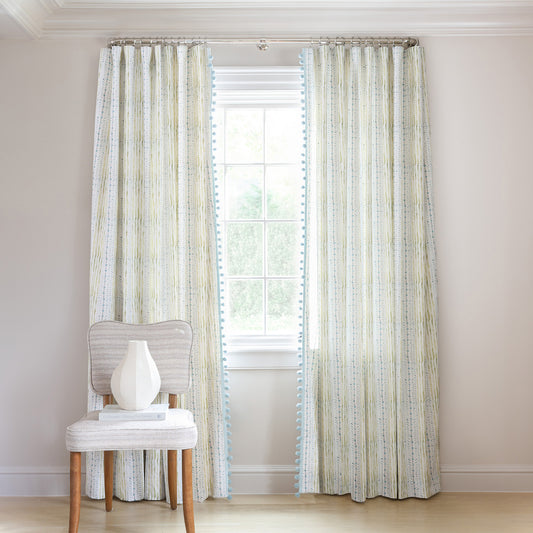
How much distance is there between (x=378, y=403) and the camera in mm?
3055

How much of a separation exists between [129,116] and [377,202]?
1.33 meters

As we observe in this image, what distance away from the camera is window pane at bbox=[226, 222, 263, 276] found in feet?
10.9

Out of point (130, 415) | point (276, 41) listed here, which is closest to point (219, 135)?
point (276, 41)

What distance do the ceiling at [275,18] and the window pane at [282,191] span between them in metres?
0.70

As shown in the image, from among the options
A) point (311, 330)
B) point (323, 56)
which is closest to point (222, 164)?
point (323, 56)

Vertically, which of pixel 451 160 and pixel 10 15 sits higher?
pixel 10 15

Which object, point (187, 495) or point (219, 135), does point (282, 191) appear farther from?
point (187, 495)

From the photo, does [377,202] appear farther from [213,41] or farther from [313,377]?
[213,41]

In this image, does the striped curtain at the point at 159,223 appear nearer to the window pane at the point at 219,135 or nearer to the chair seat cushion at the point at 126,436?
the window pane at the point at 219,135

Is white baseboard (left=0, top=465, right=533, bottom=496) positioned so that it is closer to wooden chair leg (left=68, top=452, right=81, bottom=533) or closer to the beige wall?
the beige wall

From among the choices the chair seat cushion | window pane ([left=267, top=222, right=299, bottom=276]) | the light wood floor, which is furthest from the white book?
window pane ([left=267, top=222, right=299, bottom=276])

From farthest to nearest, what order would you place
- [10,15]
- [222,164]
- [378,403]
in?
1. [222,164]
2. [378,403]
3. [10,15]

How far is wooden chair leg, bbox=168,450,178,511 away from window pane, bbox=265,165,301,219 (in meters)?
1.34

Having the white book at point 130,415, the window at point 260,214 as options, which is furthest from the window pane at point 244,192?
the white book at point 130,415
